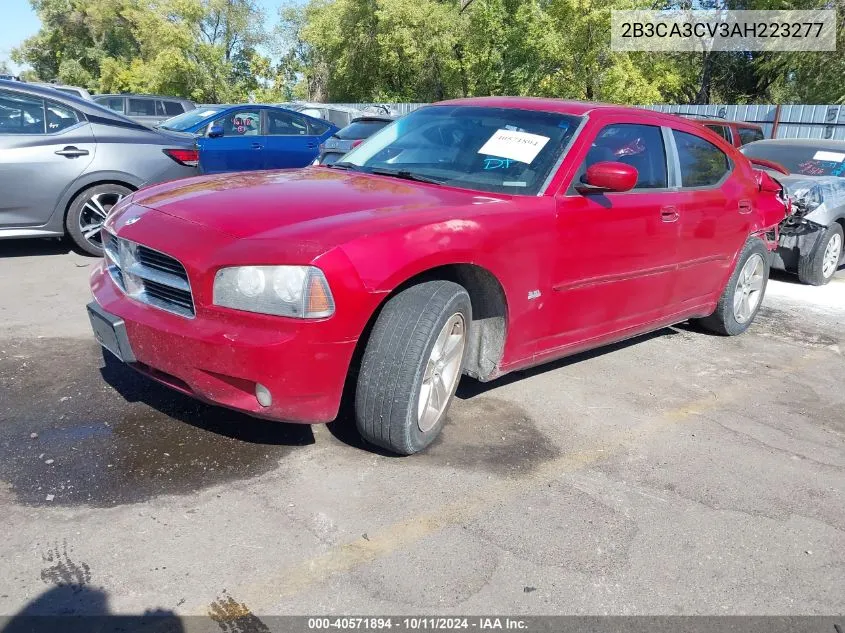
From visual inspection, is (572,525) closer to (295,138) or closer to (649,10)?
(295,138)

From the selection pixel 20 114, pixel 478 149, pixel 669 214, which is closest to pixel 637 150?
pixel 669 214

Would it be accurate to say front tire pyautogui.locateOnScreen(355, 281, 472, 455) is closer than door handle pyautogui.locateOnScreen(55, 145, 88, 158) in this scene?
Yes

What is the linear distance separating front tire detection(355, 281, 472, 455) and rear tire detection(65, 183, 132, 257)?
14.6 feet

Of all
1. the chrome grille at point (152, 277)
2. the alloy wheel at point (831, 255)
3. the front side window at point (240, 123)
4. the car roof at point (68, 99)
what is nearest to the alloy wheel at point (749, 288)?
the alloy wheel at point (831, 255)

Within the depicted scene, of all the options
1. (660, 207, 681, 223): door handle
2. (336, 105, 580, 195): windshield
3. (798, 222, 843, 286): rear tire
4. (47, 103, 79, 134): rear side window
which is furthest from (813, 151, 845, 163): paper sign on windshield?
(47, 103, 79, 134): rear side window

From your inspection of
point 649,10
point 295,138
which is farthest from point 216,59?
point 295,138

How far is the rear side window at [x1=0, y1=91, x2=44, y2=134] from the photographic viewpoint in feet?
21.4

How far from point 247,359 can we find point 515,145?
2.03 m

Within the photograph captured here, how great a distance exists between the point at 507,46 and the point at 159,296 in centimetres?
2989

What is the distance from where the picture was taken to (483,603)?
8.21 ft

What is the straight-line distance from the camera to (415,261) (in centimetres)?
318

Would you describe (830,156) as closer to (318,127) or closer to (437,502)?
(318,127)

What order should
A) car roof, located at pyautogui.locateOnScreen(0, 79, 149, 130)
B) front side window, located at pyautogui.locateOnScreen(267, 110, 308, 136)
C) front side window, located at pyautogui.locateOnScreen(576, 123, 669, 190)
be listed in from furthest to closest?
front side window, located at pyautogui.locateOnScreen(267, 110, 308, 136), car roof, located at pyautogui.locateOnScreen(0, 79, 149, 130), front side window, located at pyautogui.locateOnScreen(576, 123, 669, 190)

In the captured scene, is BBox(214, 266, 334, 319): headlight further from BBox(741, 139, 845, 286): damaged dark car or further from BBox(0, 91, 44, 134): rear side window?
BBox(741, 139, 845, 286): damaged dark car
